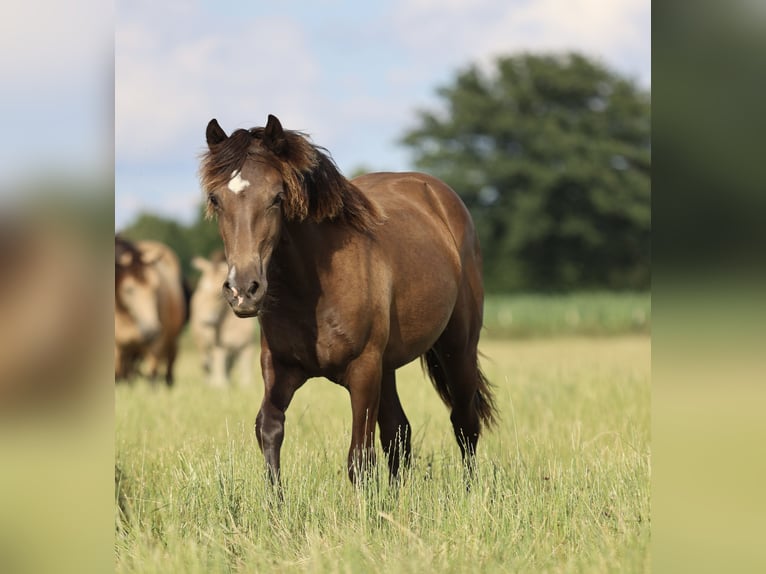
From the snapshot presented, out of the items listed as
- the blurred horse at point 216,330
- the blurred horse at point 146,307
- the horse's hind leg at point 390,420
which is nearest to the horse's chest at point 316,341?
the horse's hind leg at point 390,420

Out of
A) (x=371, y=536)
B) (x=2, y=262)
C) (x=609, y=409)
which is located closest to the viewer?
(x=2, y=262)

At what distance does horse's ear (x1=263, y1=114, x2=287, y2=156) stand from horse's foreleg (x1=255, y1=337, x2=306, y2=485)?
1109 millimetres

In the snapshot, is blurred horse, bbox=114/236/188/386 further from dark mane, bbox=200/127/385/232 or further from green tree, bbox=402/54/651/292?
green tree, bbox=402/54/651/292

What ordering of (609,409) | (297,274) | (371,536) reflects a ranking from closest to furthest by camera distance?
(371,536), (297,274), (609,409)

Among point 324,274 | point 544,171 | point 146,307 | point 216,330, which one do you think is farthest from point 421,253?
point 544,171

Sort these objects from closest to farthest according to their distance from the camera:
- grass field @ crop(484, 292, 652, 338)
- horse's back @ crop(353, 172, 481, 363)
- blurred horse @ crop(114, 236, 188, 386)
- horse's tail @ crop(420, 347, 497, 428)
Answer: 1. horse's back @ crop(353, 172, 481, 363)
2. horse's tail @ crop(420, 347, 497, 428)
3. blurred horse @ crop(114, 236, 188, 386)
4. grass field @ crop(484, 292, 652, 338)

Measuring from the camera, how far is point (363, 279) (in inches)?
191

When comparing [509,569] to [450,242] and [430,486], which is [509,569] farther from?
[450,242]

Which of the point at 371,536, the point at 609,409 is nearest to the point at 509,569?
the point at 371,536

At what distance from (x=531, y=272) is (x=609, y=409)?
3936 centimetres

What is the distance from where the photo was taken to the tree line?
154 feet

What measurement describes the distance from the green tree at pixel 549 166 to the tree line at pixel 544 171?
6cm

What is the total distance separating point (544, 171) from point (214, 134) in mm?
44624

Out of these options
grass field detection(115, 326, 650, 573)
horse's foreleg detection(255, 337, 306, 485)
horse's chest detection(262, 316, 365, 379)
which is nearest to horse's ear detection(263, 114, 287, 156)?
horse's chest detection(262, 316, 365, 379)
